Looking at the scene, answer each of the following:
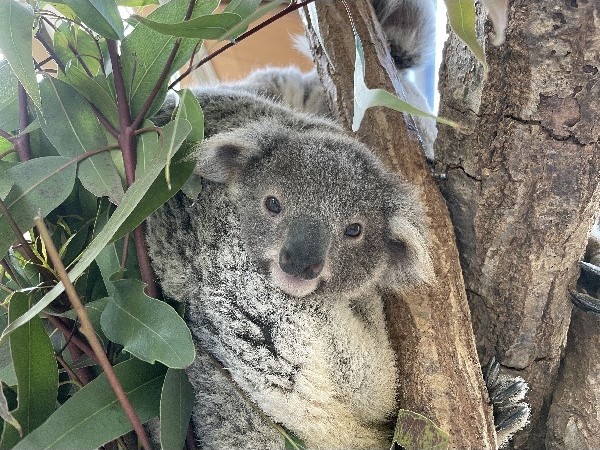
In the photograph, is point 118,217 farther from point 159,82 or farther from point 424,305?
point 424,305

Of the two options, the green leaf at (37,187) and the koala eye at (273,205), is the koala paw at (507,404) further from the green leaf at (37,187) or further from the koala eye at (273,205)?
the green leaf at (37,187)

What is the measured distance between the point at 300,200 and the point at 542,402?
94cm

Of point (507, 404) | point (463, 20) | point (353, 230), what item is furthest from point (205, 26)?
point (507, 404)

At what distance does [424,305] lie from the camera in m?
1.45

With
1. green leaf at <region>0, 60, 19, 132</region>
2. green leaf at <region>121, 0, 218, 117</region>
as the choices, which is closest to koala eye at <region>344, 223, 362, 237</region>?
green leaf at <region>121, 0, 218, 117</region>

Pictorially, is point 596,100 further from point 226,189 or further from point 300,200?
point 226,189

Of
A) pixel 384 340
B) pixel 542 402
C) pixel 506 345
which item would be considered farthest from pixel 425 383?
pixel 542 402

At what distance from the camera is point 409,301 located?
1475mm

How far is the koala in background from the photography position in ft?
4.54

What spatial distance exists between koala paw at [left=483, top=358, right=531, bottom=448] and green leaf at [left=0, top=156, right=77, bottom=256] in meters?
1.11

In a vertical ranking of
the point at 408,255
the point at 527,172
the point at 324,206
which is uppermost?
the point at 527,172

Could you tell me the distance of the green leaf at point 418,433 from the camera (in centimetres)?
132

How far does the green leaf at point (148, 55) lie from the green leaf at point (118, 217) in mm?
167

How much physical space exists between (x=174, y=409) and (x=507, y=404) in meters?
0.85
